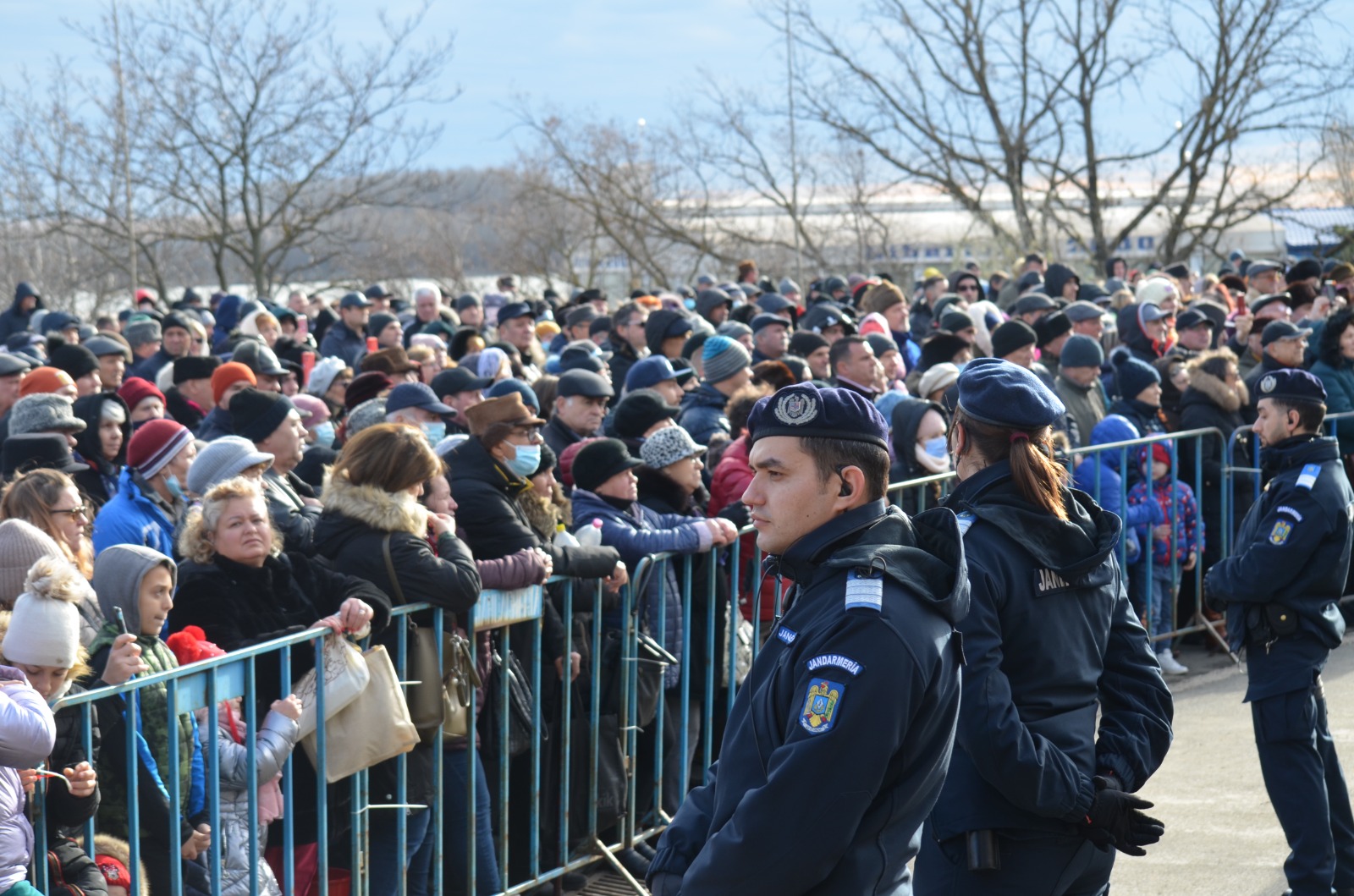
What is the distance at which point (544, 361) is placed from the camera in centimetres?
1224

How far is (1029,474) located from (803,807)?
1.18 metres

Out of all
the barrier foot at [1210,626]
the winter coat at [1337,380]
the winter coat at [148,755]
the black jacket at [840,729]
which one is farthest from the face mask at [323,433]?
the winter coat at [1337,380]

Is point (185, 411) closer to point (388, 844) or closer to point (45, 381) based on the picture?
point (45, 381)

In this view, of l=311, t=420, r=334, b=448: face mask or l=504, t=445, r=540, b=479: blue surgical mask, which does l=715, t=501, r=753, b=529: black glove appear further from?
l=311, t=420, r=334, b=448: face mask

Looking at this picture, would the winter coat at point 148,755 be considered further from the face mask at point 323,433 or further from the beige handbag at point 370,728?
the face mask at point 323,433

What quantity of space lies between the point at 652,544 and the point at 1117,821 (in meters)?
2.82

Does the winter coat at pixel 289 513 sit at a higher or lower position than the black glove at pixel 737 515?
higher

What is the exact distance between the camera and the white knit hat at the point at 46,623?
3.81 m

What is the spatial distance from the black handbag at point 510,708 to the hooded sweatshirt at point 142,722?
1228 millimetres

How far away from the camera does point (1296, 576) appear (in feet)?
17.4

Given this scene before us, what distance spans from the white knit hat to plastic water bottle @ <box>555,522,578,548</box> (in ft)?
6.62

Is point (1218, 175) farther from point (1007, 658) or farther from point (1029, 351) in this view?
point (1007, 658)

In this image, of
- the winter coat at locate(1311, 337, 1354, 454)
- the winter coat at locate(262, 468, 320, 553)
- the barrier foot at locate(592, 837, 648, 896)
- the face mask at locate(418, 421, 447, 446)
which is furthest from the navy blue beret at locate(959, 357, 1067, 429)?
the winter coat at locate(1311, 337, 1354, 454)

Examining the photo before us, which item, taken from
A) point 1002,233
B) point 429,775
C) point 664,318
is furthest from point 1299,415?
point 1002,233
